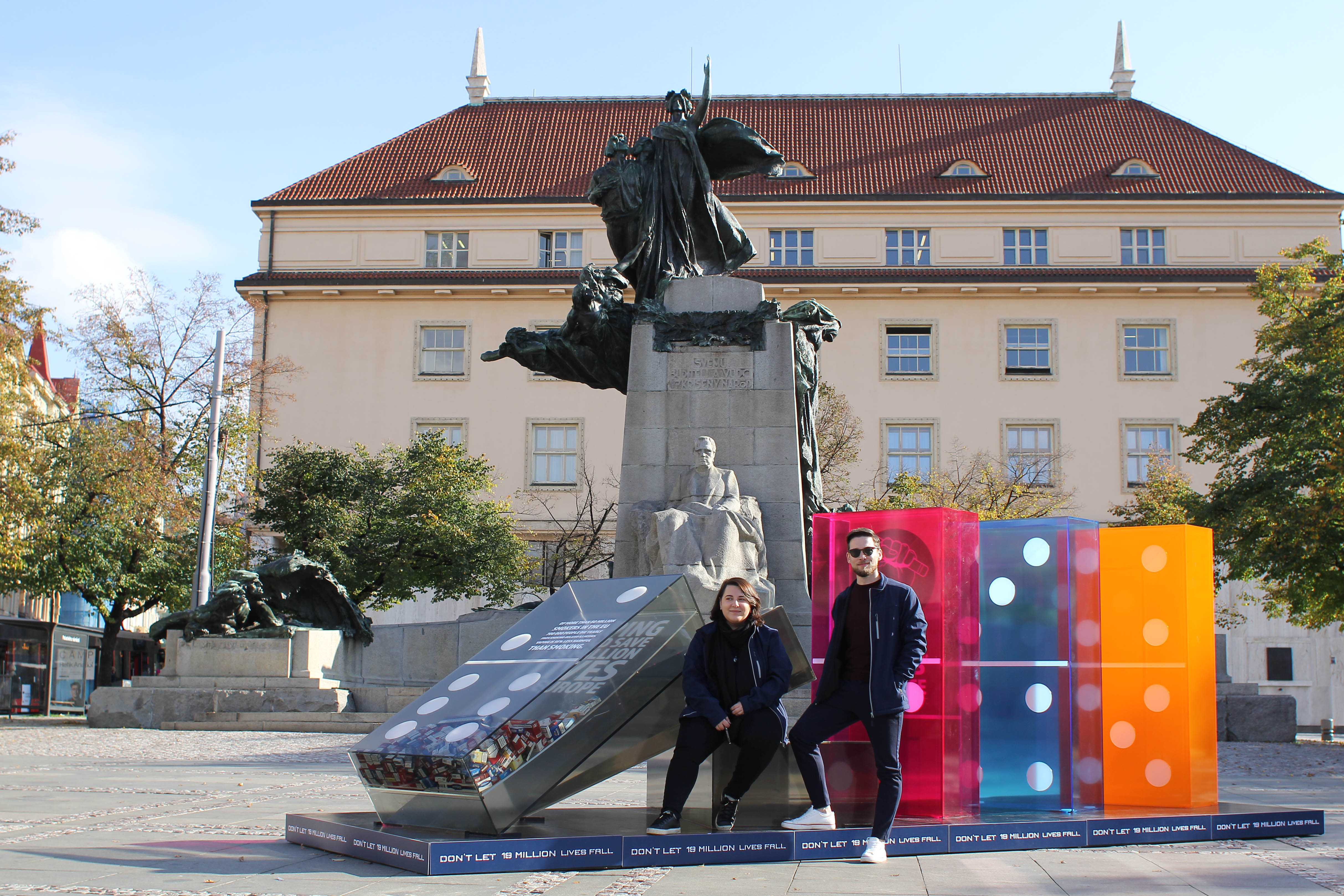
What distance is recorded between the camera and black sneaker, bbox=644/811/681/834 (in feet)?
18.6

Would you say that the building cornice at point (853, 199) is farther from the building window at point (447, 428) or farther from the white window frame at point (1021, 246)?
the building window at point (447, 428)

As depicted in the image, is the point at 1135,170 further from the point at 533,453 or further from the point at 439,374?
the point at 439,374

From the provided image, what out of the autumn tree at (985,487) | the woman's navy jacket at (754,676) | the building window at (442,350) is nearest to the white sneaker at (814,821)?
the woman's navy jacket at (754,676)

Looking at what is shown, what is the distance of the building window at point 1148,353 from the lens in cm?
4362

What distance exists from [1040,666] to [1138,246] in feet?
136

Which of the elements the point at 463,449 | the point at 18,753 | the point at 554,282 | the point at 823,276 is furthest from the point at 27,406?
the point at 823,276

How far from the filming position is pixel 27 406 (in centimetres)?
2534

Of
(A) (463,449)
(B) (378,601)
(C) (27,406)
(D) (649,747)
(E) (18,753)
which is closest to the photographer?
(D) (649,747)

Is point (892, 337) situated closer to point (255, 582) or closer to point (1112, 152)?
point (1112, 152)

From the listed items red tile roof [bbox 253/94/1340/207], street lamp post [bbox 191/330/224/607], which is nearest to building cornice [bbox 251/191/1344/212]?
red tile roof [bbox 253/94/1340/207]

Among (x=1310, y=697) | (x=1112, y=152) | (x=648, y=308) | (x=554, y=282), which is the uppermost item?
(x=1112, y=152)

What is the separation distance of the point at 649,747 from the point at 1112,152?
45400 mm

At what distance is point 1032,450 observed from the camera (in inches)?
1710

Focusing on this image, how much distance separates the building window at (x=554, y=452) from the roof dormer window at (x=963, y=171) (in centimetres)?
1593
